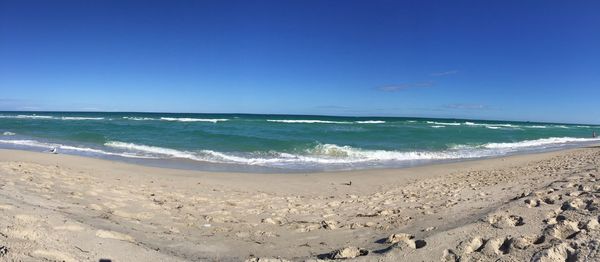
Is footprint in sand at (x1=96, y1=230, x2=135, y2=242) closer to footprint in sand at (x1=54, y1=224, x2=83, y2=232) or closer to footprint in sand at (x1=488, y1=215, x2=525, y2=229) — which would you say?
footprint in sand at (x1=54, y1=224, x2=83, y2=232)

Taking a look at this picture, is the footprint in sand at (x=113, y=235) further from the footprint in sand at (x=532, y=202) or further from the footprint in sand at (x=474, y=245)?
the footprint in sand at (x=532, y=202)

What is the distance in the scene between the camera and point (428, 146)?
67.6ft

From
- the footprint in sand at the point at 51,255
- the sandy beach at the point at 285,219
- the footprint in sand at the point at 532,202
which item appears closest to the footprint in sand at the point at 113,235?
→ the sandy beach at the point at 285,219

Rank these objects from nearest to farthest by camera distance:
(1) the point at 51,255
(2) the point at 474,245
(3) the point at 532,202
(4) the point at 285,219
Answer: (1) the point at 51,255 < (2) the point at 474,245 < (3) the point at 532,202 < (4) the point at 285,219

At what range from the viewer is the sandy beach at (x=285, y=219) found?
11.4 ft

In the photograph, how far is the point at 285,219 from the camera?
5840 mm

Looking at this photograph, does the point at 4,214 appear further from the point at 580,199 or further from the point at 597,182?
the point at 597,182

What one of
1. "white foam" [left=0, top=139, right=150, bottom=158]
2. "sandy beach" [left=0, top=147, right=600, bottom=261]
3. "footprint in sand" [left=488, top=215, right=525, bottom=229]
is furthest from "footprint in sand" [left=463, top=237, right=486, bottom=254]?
"white foam" [left=0, top=139, right=150, bottom=158]

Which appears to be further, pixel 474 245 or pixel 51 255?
pixel 474 245

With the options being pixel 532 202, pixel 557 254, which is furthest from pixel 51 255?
pixel 532 202

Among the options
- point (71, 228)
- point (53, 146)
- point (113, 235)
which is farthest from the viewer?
point (53, 146)

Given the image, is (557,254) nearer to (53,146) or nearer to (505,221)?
(505,221)

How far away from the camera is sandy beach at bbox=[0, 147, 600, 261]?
347 centimetres

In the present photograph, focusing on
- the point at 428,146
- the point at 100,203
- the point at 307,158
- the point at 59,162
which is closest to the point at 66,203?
the point at 100,203
